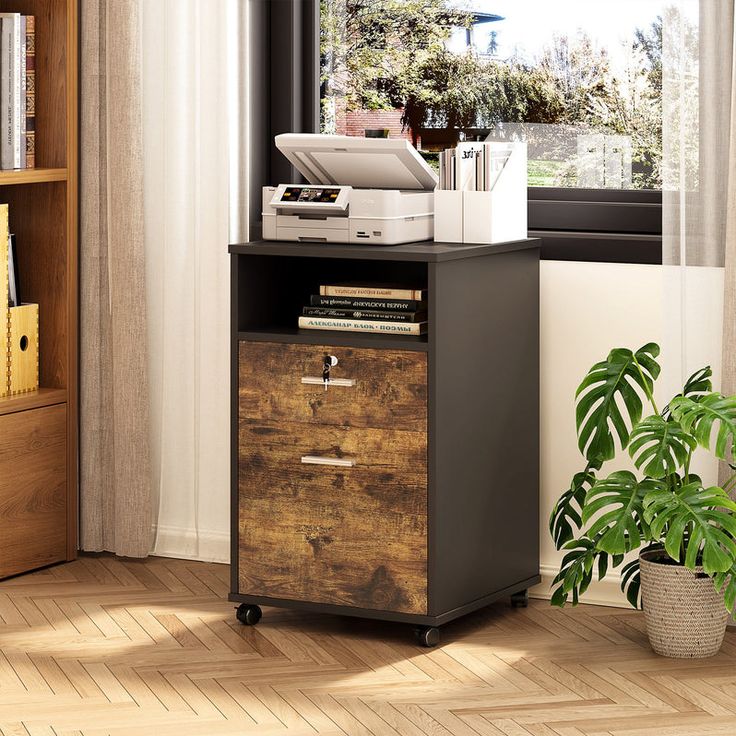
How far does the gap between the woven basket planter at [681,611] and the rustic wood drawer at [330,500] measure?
476 millimetres

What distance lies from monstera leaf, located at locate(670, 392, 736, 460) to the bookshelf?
5.37ft

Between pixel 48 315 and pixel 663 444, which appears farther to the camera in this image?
pixel 48 315

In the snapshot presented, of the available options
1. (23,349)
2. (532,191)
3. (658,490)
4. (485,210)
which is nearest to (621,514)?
(658,490)

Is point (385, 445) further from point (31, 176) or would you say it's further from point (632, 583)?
point (31, 176)

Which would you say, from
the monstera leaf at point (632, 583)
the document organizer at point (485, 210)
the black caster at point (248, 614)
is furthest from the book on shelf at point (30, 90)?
the monstera leaf at point (632, 583)

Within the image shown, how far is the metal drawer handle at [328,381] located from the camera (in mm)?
3006

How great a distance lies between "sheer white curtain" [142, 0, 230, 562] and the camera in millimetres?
3578

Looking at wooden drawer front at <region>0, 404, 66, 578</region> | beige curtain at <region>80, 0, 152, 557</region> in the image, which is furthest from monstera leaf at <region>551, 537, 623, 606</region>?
wooden drawer front at <region>0, 404, 66, 578</region>

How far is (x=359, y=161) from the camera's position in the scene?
3.16 metres

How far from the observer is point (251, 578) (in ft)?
10.4

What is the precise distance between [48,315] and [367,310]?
3.42ft

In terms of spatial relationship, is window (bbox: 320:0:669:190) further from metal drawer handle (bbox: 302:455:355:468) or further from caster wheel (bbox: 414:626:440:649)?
caster wheel (bbox: 414:626:440:649)

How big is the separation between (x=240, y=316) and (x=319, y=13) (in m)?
1.00

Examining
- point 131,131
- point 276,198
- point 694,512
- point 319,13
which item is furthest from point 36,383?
point 694,512
